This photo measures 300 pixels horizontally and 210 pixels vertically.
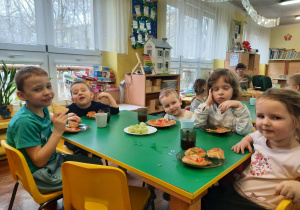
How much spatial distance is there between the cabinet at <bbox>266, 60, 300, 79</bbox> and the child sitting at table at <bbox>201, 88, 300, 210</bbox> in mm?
7988

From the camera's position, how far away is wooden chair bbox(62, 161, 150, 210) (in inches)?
30.7

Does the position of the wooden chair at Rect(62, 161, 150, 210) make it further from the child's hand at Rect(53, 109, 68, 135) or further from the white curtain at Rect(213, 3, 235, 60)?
the white curtain at Rect(213, 3, 235, 60)

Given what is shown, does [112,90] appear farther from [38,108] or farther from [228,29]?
[228,29]

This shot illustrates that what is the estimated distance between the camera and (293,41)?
26.5ft

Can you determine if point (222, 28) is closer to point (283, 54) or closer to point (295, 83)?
point (283, 54)

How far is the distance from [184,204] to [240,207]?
15.8 inches

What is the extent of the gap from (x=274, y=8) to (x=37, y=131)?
728 cm

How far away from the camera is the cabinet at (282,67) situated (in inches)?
295

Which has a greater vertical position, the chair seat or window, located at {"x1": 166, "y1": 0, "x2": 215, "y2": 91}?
window, located at {"x1": 166, "y1": 0, "x2": 215, "y2": 91}

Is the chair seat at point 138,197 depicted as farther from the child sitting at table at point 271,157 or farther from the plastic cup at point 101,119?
the plastic cup at point 101,119

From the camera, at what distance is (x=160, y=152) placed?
105cm

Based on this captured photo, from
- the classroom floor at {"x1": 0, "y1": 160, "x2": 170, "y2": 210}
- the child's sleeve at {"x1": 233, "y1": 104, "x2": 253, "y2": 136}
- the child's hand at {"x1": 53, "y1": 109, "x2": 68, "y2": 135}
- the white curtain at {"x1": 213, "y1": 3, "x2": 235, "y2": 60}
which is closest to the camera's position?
the child's hand at {"x1": 53, "y1": 109, "x2": 68, "y2": 135}

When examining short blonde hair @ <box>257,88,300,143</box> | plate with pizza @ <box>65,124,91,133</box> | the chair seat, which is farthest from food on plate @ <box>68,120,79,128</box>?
short blonde hair @ <box>257,88,300,143</box>

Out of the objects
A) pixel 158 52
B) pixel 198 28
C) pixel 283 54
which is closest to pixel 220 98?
pixel 158 52
